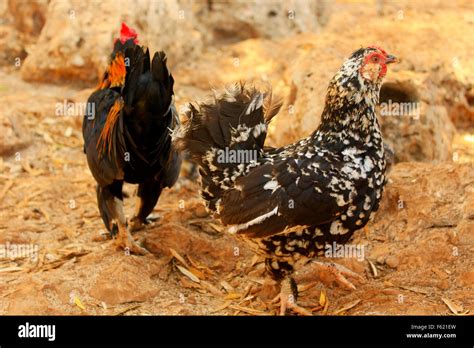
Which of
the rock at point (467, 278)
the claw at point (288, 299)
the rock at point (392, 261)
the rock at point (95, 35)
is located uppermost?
the rock at point (95, 35)

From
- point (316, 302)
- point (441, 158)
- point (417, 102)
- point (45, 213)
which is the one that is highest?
point (417, 102)

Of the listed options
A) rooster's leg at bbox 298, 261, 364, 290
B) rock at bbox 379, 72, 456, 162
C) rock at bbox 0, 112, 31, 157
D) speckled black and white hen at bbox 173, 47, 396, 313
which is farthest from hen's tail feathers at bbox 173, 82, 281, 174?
rock at bbox 0, 112, 31, 157

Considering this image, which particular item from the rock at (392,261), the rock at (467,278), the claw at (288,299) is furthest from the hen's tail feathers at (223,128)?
the rock at (467,278)

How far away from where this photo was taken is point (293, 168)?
381 cm

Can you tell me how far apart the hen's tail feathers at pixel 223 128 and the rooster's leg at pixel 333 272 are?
3.38 feet

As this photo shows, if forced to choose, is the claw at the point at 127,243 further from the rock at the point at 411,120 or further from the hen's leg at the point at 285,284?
the rock at the point at 411,120

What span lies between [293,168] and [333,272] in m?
1.01

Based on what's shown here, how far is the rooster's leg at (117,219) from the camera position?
189 inches

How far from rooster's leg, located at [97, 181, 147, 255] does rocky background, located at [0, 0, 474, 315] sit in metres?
0.15

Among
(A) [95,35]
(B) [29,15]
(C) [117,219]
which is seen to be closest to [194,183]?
(C) [117,219]
